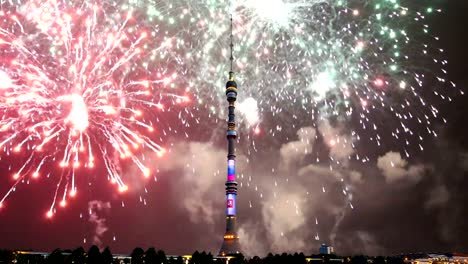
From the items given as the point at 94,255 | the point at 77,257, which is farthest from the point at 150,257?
the point at 77,257

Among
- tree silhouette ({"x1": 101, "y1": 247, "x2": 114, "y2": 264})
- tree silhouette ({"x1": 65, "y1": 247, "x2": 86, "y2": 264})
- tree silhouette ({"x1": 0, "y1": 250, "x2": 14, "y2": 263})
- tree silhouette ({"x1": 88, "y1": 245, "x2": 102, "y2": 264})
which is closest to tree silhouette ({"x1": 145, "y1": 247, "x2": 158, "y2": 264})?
tree silhouette ({"x1": 101, "y1": 247, "x2": 114, "y2": 264})

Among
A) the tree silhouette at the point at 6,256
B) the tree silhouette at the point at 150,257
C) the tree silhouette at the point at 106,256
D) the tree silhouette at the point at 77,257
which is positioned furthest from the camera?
the tree silhouette at the point at 150,257

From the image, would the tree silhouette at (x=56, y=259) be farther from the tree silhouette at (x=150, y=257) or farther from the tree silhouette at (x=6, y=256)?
the tree silhouette at (x=150, y=257)

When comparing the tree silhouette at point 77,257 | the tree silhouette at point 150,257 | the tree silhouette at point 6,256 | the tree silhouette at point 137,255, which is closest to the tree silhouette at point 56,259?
the tree silhouette at point 77,257

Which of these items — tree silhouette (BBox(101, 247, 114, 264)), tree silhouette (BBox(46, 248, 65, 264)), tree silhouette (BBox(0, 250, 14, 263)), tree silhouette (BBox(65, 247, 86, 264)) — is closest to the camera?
tree silhouette (BBox(46, 248, 65, 264))

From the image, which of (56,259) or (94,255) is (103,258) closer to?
(94,255)

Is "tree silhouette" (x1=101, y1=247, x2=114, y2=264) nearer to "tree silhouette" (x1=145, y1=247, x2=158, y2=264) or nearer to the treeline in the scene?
the treeline

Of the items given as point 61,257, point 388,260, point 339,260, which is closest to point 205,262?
point 61,257
